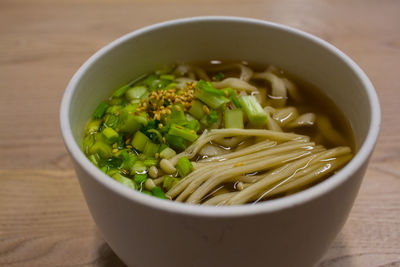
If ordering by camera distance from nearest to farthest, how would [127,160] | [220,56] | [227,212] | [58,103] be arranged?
[227,212] < [127,160] < [220,56] < [58,103]

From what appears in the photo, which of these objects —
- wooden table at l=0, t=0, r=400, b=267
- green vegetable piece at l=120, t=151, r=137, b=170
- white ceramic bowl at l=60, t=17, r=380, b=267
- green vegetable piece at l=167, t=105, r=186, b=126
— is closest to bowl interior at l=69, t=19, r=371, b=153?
white ceramic bowl at l=60, t=17, r=380, b=267

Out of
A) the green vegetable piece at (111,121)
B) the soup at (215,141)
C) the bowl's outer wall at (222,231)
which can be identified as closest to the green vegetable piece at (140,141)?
the soup at (215,141)

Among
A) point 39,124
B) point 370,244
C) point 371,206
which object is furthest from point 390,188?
point 39,124

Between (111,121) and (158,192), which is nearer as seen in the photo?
(158,192)

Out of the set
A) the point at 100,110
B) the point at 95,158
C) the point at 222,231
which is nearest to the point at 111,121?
the point at 100,110

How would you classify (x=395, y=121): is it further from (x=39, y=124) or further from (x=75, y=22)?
(x=75, y=22)

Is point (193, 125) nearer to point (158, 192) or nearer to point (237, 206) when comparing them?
point (158, 192)

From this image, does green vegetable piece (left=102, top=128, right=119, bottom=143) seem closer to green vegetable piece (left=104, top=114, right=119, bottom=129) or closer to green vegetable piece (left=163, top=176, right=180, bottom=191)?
green vegetable piece (left=104, top=114, right=119, bottom=129)

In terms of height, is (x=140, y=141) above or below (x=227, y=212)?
below
